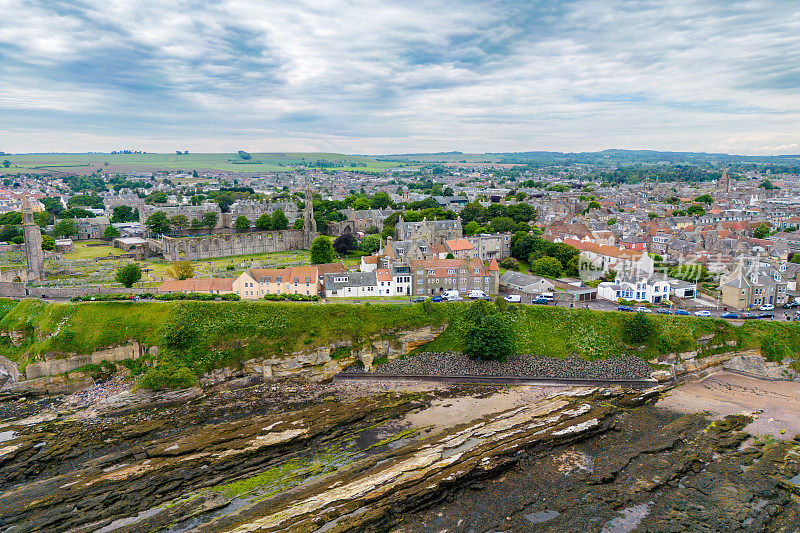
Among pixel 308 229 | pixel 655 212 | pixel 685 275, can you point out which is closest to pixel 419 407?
pixel 685 275

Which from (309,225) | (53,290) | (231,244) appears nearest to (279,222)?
(309,225)

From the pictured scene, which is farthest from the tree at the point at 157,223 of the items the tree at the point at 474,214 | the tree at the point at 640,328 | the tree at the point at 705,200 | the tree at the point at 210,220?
the tree at the point at 705,200

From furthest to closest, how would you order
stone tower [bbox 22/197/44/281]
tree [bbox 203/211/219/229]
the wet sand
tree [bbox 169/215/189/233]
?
tree [bbox 203/211/219/229]
tree [bbox 169/215/189/233]
stone tower [bbox 22/197/44/281]
the wet sand

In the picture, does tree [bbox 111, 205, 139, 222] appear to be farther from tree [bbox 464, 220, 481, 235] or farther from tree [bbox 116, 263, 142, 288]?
tree [bbox 464, 220, 481, 235]

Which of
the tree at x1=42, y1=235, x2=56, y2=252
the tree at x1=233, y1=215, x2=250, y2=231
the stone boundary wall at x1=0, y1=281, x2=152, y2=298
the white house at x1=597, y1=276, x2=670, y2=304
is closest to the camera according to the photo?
the stone boundary wall at x1=0, y1=281, x2=152, y2=298

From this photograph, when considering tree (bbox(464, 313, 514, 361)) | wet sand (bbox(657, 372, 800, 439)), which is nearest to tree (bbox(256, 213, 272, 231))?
tree (bbox(464, 313, 514, 361))

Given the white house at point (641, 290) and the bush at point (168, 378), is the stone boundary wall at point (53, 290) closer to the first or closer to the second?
the bush at point (168, 378)

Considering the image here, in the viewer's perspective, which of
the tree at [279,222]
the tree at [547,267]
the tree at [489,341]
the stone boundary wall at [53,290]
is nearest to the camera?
the tree at [489,341]

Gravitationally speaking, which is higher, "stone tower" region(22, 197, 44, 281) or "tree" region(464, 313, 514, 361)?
"stone tower" region(22, 197, 44, 281)
